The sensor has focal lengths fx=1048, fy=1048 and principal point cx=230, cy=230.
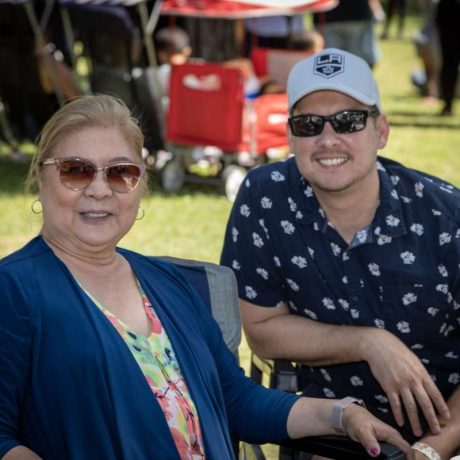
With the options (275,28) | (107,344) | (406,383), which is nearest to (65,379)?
(107,344)

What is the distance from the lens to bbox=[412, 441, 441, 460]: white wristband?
115 inches

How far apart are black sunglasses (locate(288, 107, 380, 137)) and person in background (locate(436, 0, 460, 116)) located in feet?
27.8

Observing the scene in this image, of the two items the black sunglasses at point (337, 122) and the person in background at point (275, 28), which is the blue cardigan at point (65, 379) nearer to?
the black sunglasses at point (337, 122)

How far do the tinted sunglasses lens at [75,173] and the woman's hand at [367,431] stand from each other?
87 cm

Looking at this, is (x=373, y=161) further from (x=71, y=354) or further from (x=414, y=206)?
(x=71, y=354)

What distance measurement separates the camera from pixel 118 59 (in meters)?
8.51

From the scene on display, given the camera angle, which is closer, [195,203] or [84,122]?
[84,122]

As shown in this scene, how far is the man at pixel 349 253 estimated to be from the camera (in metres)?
3.11

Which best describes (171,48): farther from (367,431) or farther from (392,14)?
(392,14)

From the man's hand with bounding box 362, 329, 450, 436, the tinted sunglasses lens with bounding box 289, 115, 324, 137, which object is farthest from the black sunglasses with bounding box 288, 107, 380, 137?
the man's hand with bounding box 362, 329, 450, 436

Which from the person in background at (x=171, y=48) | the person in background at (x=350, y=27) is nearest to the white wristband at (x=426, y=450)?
the person in background at (x=171, y=48)

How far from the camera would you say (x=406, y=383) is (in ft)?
9.75

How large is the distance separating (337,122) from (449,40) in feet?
29.2

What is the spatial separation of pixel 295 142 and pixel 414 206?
412mm
